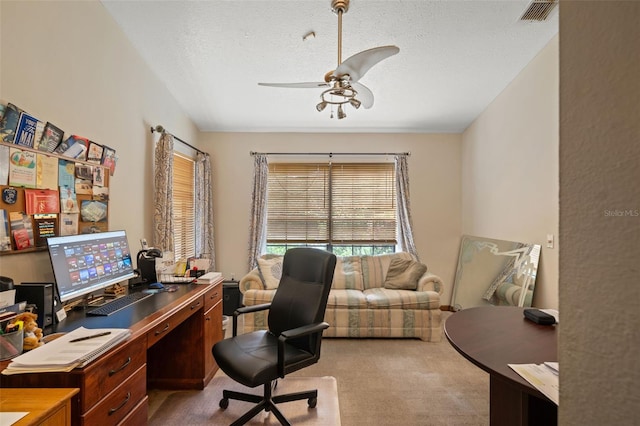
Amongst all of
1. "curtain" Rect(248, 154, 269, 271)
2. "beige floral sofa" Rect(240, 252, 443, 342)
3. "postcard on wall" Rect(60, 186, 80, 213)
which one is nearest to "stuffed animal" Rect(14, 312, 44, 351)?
"postcard on wall" Rect(60, 186, 80, 213)

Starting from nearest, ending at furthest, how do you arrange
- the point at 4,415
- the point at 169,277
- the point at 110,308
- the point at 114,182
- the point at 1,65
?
the point at 4,415, the point at 1,65, the point at 110,308, the point at 114,182, the point at 169,277

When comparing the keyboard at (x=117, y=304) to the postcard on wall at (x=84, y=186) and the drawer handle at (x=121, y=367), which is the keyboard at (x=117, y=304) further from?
the postcard on wall at (x=84, y=186)

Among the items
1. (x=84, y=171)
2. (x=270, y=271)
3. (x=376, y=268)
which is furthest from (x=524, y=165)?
(x=84, y=171)

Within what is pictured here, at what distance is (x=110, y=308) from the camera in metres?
1.88

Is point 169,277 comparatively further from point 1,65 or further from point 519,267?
point 519,267

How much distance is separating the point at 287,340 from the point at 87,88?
215 cm

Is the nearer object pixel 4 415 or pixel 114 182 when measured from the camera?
pixel 4 415

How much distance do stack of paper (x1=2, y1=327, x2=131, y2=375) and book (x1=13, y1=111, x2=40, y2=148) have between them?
3.32 ft

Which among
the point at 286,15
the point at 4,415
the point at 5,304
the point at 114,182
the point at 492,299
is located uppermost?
the point at 286,15

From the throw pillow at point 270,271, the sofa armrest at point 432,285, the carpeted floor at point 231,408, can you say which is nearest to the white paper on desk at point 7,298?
the carpeted floor at point 231,408

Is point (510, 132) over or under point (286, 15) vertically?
under

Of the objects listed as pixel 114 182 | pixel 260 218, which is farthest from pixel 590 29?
pixel 260 218

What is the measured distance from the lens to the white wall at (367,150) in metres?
4.70

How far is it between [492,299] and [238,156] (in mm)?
3790
